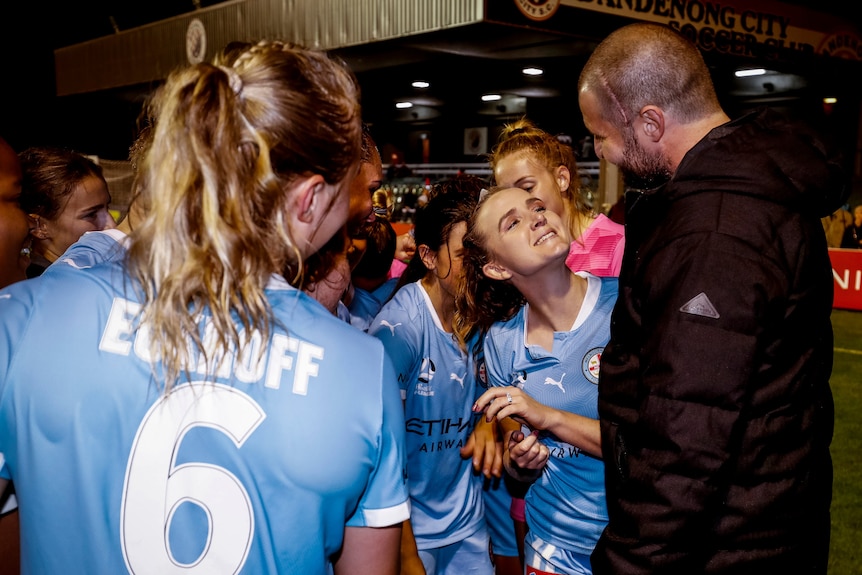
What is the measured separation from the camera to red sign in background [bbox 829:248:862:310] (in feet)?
37.4

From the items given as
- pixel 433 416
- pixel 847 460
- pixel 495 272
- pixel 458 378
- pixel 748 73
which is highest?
pixel 748 73

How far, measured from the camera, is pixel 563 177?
3725 millimetres

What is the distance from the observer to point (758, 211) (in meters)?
1.55

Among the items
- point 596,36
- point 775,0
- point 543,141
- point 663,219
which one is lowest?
point 663,219

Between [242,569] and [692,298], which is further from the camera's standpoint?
[692,298]

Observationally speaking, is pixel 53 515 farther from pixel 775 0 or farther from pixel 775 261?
pixel 775 0

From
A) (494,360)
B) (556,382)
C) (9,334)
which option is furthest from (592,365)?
(9,334)

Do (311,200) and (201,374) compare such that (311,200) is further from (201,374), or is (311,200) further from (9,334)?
(9,334)

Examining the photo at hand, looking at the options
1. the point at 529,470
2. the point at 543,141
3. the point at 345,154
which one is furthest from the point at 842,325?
the point at 345,154

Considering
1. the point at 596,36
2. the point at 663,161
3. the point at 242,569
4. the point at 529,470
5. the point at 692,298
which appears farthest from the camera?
the point at 596,36

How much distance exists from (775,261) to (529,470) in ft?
3.94

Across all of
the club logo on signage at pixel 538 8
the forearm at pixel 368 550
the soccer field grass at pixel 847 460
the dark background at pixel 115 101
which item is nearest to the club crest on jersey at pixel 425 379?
the forearm at pixel 368 550

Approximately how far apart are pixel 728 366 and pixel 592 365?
0.91 m

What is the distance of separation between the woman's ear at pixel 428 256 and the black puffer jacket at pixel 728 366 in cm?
132
